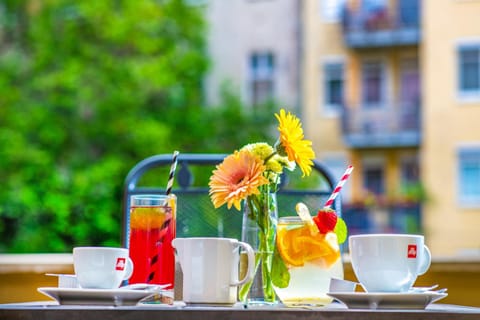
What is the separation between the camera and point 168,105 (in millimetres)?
11234

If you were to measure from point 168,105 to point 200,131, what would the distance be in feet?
1.73

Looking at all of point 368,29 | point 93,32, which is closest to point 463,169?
point 368,29

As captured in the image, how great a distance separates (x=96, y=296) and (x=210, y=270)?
0.12m

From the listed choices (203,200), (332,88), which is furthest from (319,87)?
(203,200)

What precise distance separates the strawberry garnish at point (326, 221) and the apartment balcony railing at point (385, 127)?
10.3 metres

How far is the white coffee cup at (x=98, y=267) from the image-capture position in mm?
1005

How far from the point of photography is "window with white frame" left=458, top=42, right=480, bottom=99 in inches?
428

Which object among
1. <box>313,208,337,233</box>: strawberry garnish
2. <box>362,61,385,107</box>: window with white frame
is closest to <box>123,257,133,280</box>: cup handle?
<box>313,208,337,233</box>: strawberry garnish

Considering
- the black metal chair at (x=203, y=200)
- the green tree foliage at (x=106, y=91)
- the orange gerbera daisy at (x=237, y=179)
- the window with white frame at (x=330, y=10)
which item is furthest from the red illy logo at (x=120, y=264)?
the window with white frame at (x=330, y=10)

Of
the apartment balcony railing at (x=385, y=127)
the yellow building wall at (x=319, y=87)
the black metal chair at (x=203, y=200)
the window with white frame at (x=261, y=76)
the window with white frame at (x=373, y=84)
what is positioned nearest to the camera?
the black metal chair at (x=203, y=200)

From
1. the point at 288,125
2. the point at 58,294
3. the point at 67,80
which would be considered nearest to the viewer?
the point at 58,294

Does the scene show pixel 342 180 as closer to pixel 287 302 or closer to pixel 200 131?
pixel 287 302

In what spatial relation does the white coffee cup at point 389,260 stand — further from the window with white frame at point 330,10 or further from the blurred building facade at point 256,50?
the window with white frame at point 330,10

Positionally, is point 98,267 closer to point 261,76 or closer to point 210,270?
point 210,270
